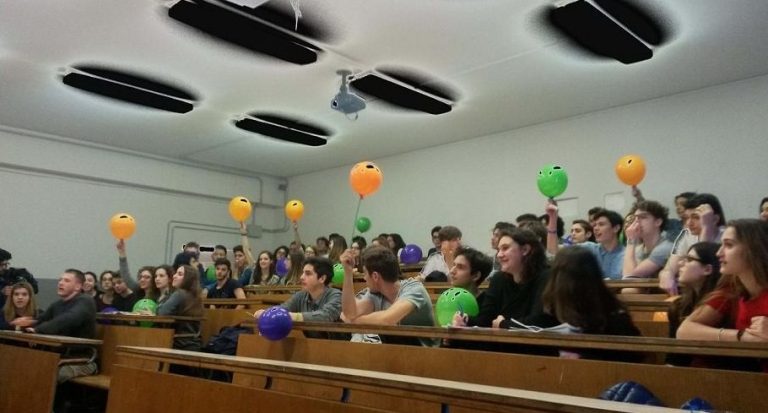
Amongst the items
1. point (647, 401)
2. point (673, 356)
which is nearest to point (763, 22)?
point (673, 356)

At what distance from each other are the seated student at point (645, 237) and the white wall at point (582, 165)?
5.97ft

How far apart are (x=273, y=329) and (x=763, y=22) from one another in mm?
3878

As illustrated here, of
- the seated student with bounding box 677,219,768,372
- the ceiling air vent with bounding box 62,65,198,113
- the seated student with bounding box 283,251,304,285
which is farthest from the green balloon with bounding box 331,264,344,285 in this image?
the seated student with bounding box 677,219,768,372

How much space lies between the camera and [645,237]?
3.71 m

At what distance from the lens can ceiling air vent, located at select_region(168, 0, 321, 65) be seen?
395 cm

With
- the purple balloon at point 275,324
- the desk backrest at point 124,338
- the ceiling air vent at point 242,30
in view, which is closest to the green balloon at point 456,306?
the purple balloon at point 275,324

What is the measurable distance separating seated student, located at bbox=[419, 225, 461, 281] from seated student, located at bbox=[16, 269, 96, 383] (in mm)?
2487

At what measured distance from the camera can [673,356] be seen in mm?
1898

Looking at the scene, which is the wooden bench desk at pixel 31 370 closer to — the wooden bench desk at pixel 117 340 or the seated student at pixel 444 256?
the wooden bench desk at pixel 117 340

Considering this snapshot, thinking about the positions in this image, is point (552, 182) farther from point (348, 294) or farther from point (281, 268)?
point (281, 268)

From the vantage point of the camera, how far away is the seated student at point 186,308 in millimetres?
4305

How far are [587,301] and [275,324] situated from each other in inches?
56.2

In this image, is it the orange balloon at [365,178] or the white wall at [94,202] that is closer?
the orange balloon at [365,178]

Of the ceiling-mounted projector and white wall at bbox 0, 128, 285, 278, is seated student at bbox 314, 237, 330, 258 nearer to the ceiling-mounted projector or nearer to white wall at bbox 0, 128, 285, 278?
the ceiling-mounted projector
